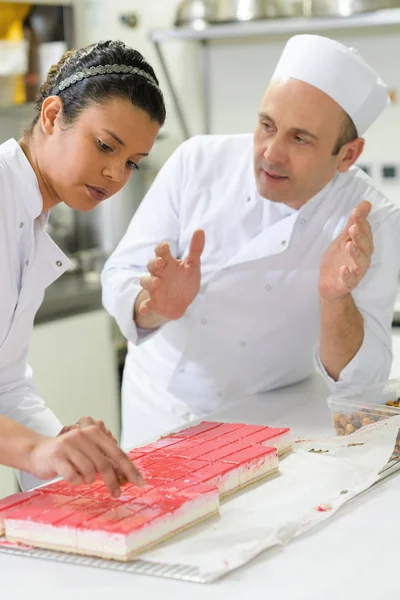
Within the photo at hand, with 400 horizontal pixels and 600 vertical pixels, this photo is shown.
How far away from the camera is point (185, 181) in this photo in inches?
92.3

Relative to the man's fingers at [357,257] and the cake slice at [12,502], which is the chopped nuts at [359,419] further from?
the cake slice at [12,502]

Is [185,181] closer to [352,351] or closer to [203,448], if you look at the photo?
[352,351]

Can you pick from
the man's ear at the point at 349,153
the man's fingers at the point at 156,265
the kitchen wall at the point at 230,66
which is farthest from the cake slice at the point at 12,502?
the kitchen wall at the point at 230,66

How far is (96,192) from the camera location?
1.70m

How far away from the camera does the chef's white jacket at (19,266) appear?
5.49ft

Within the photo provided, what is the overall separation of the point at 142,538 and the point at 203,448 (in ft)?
1.20

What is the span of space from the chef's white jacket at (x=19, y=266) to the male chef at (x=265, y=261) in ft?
0.96

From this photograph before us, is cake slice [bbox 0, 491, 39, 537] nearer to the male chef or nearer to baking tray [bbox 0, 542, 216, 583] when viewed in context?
baking tray [bbox 0, 542, 216, 583]

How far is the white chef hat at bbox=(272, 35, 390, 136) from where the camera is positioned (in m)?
2.12

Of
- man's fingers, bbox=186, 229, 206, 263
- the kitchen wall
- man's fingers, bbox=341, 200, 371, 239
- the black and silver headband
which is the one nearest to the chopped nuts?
man's fingers, bbox=341, 200, 371, 239

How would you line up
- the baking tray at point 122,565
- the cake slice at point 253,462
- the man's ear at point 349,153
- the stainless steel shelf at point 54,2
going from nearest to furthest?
1. the baking tray at point 122,565
2. the cake slice at point 253,462
3. the man's ear at point 349,153
4. the stainless steel shelf at point 54,2

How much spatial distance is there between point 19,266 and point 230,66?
2.67 meters

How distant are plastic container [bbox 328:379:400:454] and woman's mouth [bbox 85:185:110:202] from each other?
57 centimetres

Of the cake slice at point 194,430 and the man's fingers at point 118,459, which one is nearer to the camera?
the man's fingers at point 118,459
